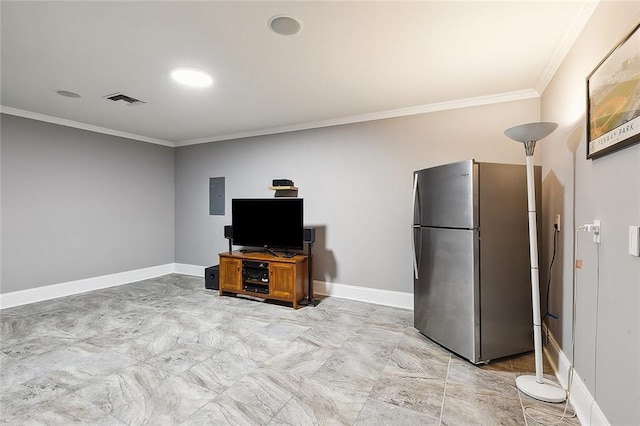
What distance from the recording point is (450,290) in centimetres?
268

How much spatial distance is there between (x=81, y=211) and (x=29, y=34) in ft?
10.3

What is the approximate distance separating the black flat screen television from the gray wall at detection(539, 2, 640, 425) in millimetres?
2810

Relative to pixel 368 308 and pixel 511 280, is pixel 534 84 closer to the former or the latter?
pixel 511 280


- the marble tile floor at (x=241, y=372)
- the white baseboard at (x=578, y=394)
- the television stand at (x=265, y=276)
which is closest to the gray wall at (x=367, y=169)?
the television stand at (x=265, y=276)

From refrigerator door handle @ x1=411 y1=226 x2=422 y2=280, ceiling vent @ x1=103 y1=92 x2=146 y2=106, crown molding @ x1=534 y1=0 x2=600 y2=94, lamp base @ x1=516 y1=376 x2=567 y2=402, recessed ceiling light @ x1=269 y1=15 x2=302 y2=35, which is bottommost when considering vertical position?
lamp base @ x1=516 y1=376 x2=567 y2=402

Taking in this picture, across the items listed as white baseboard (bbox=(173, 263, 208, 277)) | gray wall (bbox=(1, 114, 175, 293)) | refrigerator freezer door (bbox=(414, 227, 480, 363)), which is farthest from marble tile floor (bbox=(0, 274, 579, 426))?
white baseboard (bbox=(173, 263, 208, 277))

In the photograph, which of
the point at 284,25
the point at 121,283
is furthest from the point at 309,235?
the point at 121,283

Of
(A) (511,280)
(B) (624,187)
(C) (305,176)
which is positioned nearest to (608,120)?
(B) (624,187)

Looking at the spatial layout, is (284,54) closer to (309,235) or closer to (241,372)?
(309,235)

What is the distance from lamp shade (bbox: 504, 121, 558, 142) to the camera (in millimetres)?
2014

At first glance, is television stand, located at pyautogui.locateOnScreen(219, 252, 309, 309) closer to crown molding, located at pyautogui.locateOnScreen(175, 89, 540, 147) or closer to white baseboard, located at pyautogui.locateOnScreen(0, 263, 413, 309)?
white baseboard, located at pyautogui.locateOnScreen(0, 263, 413, 309)

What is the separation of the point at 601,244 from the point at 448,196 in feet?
3.72

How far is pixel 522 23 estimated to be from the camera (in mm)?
2115

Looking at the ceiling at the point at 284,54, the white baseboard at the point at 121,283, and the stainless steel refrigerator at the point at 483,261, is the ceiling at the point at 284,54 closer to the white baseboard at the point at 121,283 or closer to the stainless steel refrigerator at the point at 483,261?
the stainless steel refrigerator at the point at 483,261
